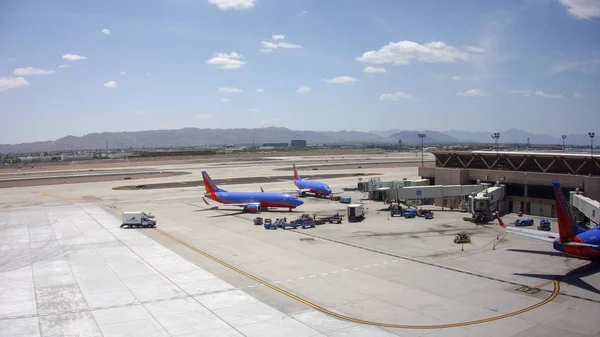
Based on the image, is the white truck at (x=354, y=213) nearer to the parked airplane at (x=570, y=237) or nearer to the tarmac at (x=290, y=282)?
the tarmac at (x=290, y=282)

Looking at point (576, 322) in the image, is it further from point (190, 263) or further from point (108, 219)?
point (108, 219)

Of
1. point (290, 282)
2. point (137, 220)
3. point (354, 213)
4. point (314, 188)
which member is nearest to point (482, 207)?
point (354, 213)

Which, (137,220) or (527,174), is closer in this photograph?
(137,220)

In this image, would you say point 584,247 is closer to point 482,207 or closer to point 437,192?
point 482,207

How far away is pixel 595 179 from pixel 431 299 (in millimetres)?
40465

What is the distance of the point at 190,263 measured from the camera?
39906 millimetres

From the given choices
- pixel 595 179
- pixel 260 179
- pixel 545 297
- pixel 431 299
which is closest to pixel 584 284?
pixel 545 297

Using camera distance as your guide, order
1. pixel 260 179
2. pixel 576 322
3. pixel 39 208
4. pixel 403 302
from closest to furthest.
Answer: pixel 576 322 → pixel 403 302 → pixel 39 208 → pixel 260 179

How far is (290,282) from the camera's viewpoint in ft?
111

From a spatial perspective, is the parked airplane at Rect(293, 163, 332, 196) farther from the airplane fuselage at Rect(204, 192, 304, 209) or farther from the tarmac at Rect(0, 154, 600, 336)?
the tarmac at Rect(0, 154, 600, 336)

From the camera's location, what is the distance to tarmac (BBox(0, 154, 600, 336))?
1012 inches

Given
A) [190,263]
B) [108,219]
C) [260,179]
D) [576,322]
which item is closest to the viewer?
[576,322]

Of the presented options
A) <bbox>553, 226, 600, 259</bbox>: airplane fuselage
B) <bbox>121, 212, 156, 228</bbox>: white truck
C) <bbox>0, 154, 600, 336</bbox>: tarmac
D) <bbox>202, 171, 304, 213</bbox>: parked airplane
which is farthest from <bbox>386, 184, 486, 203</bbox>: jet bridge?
<bbox>121, 212, 156, 228</bbox>: white truck

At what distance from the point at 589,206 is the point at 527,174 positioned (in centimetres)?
2006
